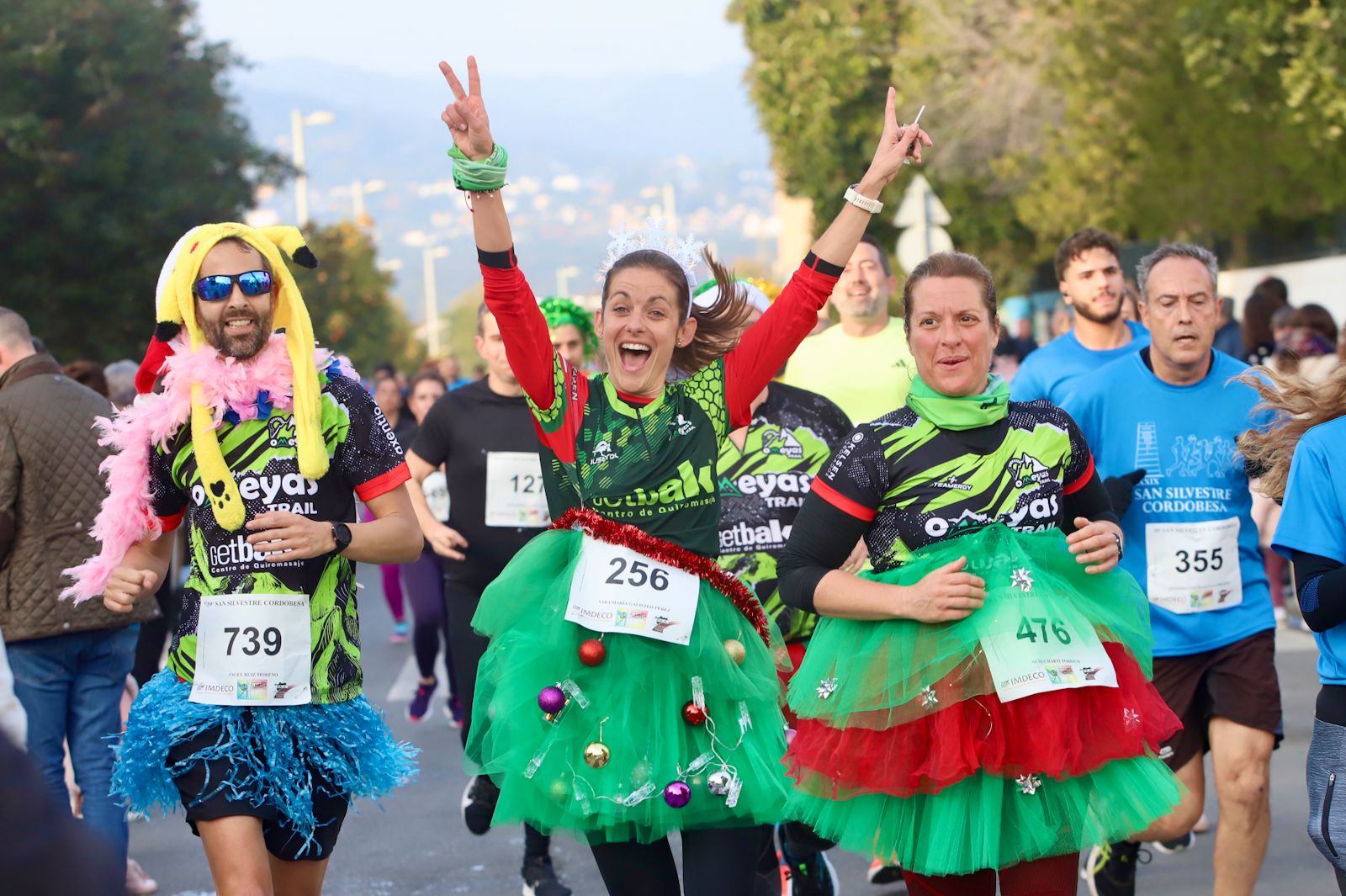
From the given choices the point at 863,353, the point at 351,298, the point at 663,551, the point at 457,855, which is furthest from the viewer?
the point at 351,298

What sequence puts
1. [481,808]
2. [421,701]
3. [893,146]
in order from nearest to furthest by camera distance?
1. [893,146]
2. [481,808]
3. [421,701]

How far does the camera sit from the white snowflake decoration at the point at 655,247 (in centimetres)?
459

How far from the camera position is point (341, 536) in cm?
437

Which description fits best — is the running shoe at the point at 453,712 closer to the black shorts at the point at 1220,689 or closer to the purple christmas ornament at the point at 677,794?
the black shorts at the point at 1220,689

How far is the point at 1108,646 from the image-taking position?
4.12 m

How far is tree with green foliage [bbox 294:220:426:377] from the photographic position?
122 feet

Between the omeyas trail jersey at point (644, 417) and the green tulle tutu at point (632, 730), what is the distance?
178 mm

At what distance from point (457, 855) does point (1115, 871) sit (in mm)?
2941

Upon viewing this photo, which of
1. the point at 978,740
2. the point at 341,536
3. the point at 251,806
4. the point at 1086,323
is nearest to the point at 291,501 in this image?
the point at 341,536

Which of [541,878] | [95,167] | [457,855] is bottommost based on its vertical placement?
[457,855]

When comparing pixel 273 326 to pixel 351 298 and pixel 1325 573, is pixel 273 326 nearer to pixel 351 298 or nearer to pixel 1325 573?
pixel 1325 573

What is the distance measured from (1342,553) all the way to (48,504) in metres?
4.66

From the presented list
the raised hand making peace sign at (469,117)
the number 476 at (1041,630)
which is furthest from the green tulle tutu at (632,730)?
the raised hand making peace sign at (469,117)

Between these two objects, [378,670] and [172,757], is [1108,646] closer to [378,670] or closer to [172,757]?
[172,757]
